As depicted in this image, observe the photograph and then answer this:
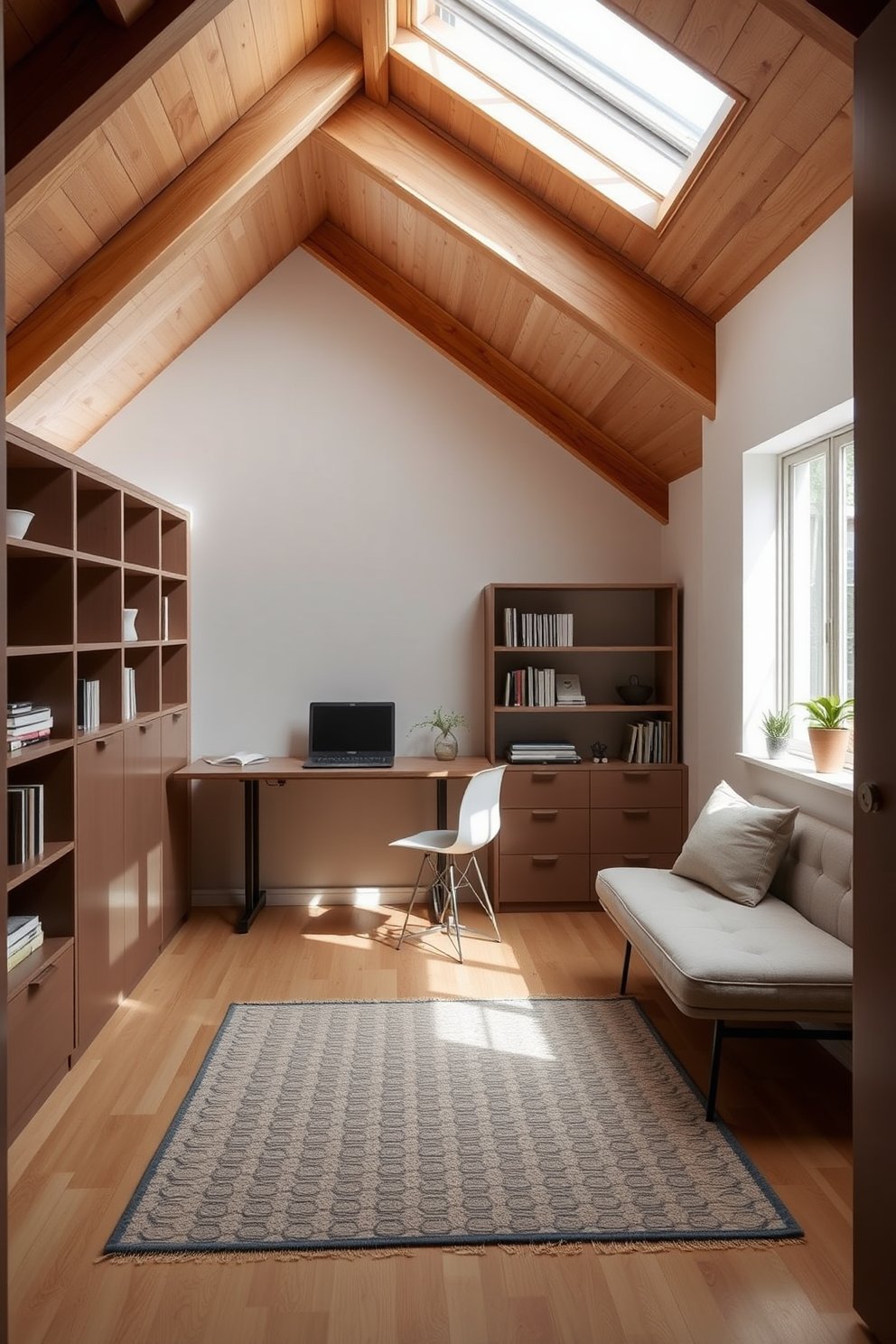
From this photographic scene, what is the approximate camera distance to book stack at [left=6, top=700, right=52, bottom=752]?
2842mm

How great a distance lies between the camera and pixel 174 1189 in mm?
2373

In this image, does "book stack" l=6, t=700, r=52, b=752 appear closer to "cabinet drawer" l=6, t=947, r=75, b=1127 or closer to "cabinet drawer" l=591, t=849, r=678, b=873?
"cabinet drawer" l=6, t=947, r=75, b=1127

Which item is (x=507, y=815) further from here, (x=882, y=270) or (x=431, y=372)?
(x=882, y=270)

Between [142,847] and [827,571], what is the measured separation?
294 cm

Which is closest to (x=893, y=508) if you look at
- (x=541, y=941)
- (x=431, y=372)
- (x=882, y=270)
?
(x=882, y=270)

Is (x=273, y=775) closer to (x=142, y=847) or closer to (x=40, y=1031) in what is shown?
(x=142, y=847)

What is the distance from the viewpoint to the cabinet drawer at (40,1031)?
2.62m

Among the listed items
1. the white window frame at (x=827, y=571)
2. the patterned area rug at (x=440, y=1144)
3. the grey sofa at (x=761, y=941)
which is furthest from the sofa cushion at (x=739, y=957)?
the white window frame at (x=827, y=571)

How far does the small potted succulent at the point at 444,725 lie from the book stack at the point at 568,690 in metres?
0.54

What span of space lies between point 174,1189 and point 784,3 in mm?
3128

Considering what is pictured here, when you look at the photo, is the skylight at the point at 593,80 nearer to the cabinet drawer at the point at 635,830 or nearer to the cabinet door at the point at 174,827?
the cabinet drawer at the point at 635,830

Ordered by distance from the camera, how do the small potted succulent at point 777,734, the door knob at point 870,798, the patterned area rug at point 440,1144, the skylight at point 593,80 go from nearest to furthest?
the door knob at point 870,798 < the patterned area rug at point 440,1144 < the skylight at point 593,80 < the small potted succulent at point 777,734

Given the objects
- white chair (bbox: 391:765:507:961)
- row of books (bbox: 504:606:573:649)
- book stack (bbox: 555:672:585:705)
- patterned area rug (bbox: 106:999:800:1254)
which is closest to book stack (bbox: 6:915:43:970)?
patterned area rug (bbox: 106:999:800:1254)

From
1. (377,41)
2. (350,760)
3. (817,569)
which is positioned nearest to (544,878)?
(350,760)
